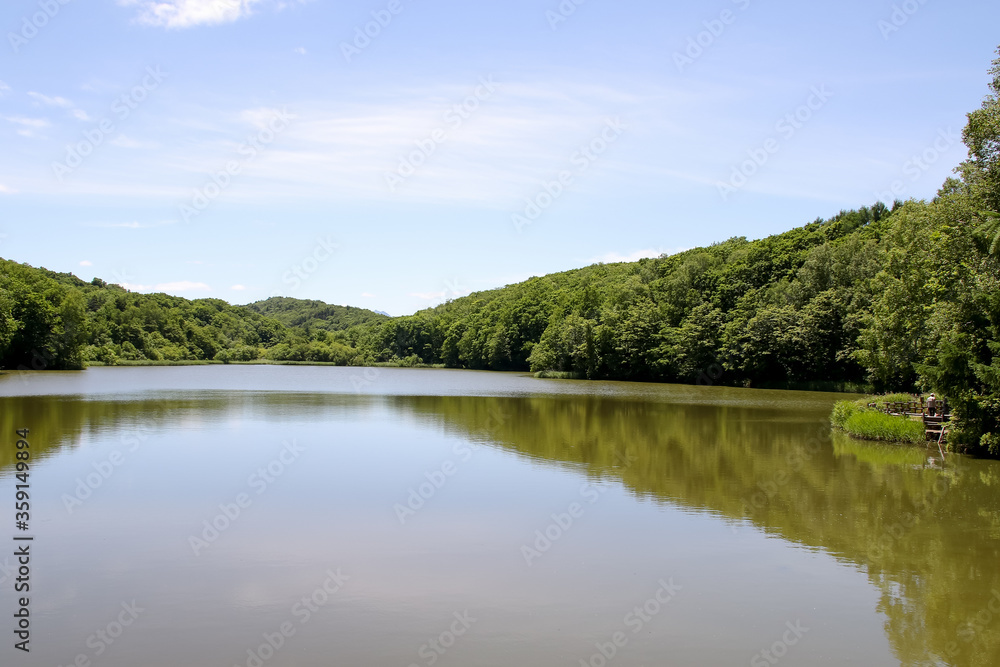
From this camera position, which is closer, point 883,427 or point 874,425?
point 883,427

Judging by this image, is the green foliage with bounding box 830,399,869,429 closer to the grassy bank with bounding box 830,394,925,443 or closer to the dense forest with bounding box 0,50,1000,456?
the grassy bank with bounding box 830,394,925,443

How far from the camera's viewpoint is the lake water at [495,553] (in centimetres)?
785

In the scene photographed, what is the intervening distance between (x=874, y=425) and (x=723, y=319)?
43.0 metres

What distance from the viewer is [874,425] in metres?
24.6

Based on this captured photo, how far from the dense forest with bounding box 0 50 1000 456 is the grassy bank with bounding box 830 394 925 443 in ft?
4.70

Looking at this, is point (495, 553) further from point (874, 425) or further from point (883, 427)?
point (874, 425)

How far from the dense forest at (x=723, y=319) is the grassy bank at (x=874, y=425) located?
1.43 meters

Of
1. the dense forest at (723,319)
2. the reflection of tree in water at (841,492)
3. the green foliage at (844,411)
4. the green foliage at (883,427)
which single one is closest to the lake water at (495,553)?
the reflection of tree in water at (841,492)

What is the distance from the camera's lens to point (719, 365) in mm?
65062

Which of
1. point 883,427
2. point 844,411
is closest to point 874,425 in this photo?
point 883,427

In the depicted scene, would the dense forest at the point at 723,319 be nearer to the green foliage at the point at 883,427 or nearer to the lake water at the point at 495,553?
the green foliage at the point at 883,427

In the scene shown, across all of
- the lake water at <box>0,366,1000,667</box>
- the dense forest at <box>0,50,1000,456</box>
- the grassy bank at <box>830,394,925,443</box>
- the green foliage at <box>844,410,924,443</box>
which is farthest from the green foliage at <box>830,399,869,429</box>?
the lake water at <box>0,366,1000,667</box>

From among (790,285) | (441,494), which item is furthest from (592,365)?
(441,494)

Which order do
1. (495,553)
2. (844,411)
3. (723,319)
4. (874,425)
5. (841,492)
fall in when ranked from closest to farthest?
1. (495,553)
2. (841,492)
3. (874,425)
4. (844,411)
5. (723,319)
